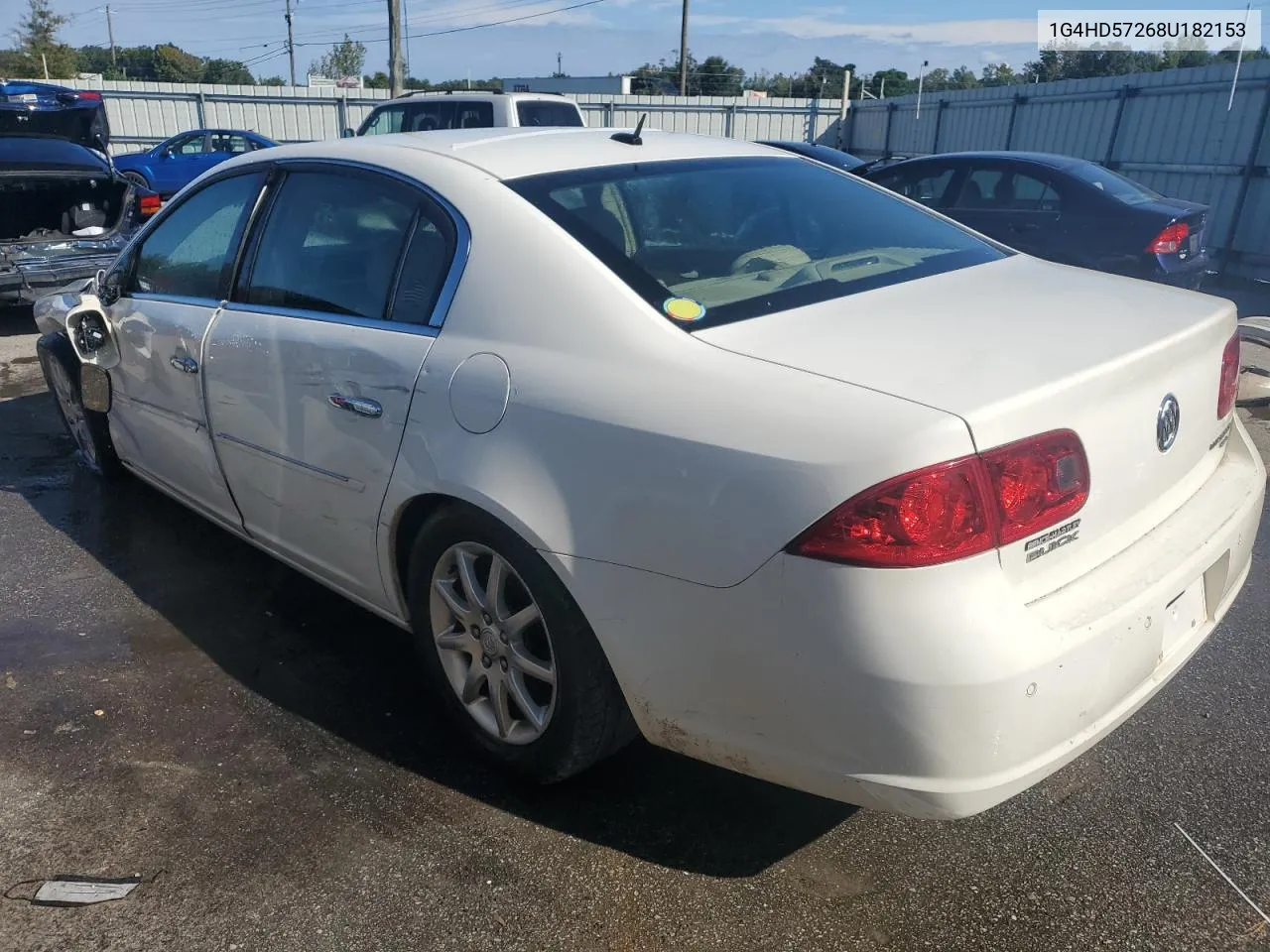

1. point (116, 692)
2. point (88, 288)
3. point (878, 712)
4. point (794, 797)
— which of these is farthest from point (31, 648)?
point (878, 712)

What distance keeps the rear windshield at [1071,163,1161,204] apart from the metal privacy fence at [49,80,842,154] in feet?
50.0

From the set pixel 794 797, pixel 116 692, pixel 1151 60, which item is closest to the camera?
pixel 794 797

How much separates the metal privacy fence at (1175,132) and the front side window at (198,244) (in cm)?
1210

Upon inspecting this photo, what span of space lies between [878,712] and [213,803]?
1.75m

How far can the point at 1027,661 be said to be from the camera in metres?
1.82

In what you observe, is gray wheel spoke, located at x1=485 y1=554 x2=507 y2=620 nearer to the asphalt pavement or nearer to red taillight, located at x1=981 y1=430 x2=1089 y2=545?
the asphalt pavement

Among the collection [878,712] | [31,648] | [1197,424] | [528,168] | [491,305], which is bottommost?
[31,648]

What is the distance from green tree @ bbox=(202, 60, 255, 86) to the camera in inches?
2945

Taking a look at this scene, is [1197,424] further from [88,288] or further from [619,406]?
[88,288]

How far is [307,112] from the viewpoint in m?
24.0

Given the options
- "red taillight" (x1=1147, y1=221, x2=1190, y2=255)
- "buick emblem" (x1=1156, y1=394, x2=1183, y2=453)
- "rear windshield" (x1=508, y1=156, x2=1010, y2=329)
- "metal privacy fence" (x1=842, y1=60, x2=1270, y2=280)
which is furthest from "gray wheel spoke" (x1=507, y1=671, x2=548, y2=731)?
"metal privacy fence" (x1=842, y1=60, x2=1270, y2=280)

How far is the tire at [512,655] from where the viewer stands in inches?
90.0

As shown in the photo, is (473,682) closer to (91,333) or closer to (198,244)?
(198,244)

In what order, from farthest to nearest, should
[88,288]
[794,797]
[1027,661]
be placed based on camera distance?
[88,288]
[794,797]
[1027,661]
